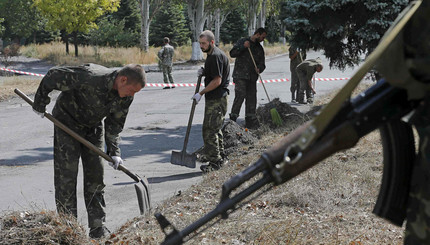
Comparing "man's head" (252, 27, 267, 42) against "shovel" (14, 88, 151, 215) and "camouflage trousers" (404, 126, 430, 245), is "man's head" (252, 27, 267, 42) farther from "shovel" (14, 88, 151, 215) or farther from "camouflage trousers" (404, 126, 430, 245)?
"camouflage trousers" (404, 126, 430, 245)

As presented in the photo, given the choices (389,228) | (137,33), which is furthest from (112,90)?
(137,33)

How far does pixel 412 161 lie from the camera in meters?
2.23

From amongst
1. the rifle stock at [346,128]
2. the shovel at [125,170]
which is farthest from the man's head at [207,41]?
the rifle stock at [346,128]

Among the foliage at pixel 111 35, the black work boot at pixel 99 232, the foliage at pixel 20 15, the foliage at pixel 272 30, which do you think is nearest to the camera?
the black work boot at pixel 99 232

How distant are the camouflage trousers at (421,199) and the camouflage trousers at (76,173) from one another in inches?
137

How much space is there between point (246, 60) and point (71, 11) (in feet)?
62.0

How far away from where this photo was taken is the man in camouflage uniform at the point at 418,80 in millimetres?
1909

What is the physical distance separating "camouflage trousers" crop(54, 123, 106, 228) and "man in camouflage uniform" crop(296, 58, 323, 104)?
8.75 meters

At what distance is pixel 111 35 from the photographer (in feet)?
136

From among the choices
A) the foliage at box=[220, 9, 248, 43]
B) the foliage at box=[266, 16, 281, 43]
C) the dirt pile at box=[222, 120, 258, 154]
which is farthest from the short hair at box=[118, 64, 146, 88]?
the foliage at box=[266, 16, 281, 43]

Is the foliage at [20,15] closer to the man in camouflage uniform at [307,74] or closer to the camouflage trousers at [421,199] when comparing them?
the man in camouflage uniform at [307,74]

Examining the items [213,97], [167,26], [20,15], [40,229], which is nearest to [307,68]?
[213,97]

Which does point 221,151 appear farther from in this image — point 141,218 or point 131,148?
point 141,218

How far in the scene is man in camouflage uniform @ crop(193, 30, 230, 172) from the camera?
7.78 metres
